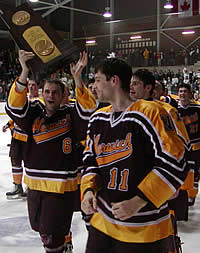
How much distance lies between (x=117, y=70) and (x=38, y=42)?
595 millimetres

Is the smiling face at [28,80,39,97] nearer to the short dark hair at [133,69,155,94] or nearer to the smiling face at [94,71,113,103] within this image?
the short dark hair at [133,69,155,94]

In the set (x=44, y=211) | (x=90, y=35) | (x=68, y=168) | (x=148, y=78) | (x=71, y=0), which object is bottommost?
(x=44, y=211)

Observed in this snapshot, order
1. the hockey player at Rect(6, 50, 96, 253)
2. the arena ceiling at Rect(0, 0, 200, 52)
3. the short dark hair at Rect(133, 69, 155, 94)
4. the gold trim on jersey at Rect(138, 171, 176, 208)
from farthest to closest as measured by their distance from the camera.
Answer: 1. the arena ceiling at Rect(0, 0, 200, 52)
2. the short dark hair at Rect(133, 69, 155, 94)
3. the hockey player at Rect(6, 50, 96, 253)
4. the gold trim on jersey at Rect(138, 171, 176, 208)

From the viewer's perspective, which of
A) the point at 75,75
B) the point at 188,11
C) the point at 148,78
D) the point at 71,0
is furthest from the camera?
the point at 71,0

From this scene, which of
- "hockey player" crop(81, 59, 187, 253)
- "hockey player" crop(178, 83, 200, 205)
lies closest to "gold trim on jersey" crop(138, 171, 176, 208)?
"hockey player" crop(81, 59, 187, 253)

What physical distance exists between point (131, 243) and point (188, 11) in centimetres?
1767

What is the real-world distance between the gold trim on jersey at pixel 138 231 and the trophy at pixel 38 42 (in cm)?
90

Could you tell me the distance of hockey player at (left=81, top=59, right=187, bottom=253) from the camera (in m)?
1.32

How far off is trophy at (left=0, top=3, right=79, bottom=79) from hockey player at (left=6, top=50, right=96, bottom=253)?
0.10 m

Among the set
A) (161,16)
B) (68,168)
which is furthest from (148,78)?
(161,16)

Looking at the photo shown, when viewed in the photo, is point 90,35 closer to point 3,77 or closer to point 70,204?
point 3,77

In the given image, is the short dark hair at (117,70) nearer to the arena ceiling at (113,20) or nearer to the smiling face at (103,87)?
the smiling face at (103,87)

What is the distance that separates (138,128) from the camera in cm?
142

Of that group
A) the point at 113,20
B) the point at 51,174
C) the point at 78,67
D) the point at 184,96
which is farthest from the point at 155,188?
the point at 113,20
